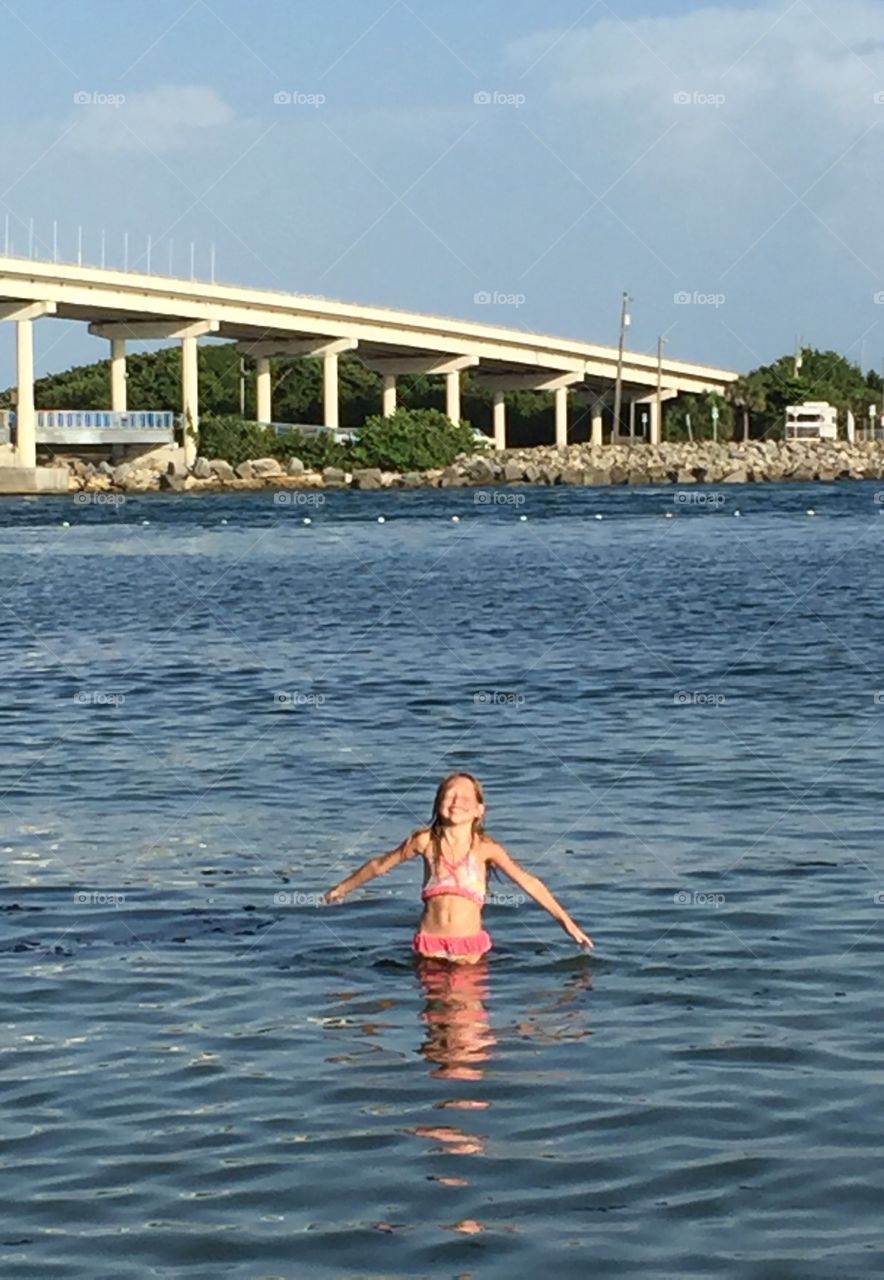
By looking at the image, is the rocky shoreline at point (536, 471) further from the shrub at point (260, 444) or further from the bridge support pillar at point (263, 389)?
the bridge support pillar at point (263, 389)

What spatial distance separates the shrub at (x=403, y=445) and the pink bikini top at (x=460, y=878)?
99.2 m

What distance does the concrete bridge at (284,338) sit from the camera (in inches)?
3824

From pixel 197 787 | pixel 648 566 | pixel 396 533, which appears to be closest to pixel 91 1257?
pixel 197 787

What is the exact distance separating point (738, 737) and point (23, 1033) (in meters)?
10.8

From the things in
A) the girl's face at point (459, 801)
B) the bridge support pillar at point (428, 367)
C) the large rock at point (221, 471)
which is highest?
the bridge support pillar at point (428, 367)

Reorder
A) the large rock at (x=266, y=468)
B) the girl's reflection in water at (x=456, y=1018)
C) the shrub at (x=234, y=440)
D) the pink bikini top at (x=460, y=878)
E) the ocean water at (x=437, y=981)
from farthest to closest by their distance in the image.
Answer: the shrub at (x=234, y=440) → the large rock at (x=266, y=468) → the pink bikini top at (x=460, y=878) → the girl's reflection in water at (x=456, y=1018) → the ocean water at (x=437, y=981)

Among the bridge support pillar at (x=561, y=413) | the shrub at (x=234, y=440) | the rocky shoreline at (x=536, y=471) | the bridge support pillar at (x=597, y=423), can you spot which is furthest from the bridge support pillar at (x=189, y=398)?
the bridge support pillar at (x=597, y=423)

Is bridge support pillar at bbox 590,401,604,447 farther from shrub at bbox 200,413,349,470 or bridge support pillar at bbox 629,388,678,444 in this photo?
shrub at bbox 200,413,349,470

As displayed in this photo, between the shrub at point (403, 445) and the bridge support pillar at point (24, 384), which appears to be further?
the shrub at point (403, 445)

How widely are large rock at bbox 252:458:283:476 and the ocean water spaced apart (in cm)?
7640

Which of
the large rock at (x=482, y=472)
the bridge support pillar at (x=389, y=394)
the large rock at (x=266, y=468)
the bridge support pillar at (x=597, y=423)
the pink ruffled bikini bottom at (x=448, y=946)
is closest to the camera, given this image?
the pink ruffled bikini bottom at (x=448, y=946)

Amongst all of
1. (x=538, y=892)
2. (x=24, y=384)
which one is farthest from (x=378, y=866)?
(x=24, y=384)

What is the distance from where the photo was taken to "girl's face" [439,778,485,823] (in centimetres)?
1101

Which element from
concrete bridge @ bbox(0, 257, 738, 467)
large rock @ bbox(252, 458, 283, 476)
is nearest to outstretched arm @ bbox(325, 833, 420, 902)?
concrete bridge @ bbox(0, 257, 738, 467)
